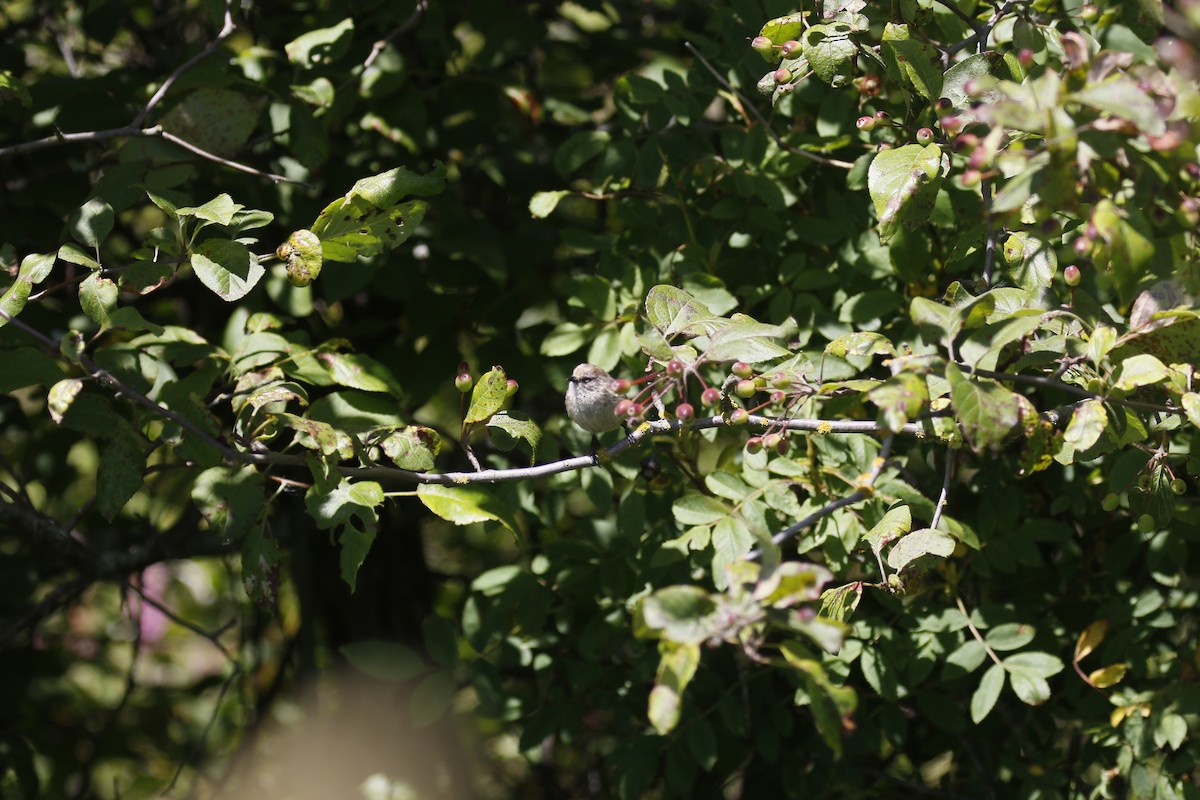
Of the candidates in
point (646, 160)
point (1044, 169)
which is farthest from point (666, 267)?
point (1044, 169)

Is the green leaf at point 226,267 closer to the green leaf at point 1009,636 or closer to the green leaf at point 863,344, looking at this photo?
the green leaf at point 863,344

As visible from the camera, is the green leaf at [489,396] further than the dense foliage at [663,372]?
Yes

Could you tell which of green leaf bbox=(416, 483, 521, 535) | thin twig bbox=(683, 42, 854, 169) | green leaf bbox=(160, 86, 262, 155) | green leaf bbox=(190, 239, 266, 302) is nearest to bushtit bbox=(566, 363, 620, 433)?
green leaf bbox=(416, 483, 521, 535)

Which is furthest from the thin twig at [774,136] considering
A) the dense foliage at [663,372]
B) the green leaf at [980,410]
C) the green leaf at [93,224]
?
the green leaf at [93,224]

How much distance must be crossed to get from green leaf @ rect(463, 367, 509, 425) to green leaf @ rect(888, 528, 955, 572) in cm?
47

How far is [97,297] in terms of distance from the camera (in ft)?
4.03

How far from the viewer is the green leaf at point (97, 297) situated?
1230 mm

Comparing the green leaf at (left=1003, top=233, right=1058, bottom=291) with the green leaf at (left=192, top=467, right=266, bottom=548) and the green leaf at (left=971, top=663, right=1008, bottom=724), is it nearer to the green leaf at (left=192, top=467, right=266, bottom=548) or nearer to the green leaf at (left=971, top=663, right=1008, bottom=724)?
the green leaf at (left=971, top=663, right=1008, bottom=724)

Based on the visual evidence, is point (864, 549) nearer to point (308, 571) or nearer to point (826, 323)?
point (826, 323)

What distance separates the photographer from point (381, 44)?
1.76 metres

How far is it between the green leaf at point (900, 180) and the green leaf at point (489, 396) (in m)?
0.45

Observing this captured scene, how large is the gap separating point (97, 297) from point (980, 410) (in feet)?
3.13

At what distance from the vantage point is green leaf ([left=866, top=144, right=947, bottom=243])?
1167 millimetres

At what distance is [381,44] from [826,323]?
847 millimetres
